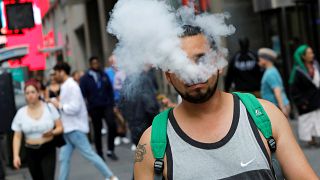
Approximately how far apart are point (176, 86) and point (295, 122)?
10.7 m

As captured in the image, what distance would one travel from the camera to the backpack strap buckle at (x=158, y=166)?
7.66 ft

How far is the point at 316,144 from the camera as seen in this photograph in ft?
32.2

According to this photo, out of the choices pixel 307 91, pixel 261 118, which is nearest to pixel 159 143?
pixel 261 118

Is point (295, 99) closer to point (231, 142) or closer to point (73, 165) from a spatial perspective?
point (73, 165)

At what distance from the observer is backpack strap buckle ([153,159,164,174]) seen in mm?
2335

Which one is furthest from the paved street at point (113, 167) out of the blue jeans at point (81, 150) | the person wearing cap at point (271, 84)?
the person wearing cap at point (271, 84)

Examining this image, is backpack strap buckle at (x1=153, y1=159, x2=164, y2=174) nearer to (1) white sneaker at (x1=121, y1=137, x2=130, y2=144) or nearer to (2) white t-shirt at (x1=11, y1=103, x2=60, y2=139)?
A: (2) white t-shirt at (x1=11, y1=103, x2=60, y2=139)

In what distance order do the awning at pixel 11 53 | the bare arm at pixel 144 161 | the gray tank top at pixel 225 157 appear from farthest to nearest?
the awning at pixel 11 53 → the bare arm at pixel 144 161 → the gray tank top at pixel 225 157

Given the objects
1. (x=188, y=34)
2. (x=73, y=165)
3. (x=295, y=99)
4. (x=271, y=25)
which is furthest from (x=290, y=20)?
(x=188, y=34)

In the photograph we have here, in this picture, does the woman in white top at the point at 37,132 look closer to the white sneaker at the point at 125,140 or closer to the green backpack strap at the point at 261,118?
the green backpack strap at the point at 261,118

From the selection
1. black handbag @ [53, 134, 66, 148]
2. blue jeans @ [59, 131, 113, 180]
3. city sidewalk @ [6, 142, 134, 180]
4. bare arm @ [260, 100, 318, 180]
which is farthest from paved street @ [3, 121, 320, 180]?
bare arm @ [260, 100, 318, 180]

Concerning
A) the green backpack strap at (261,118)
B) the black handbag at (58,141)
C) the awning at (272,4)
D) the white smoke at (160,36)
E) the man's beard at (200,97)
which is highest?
the awning at (272,4)

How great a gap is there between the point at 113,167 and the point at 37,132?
3016 mm

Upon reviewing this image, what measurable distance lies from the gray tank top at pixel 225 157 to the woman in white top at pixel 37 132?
483cm
